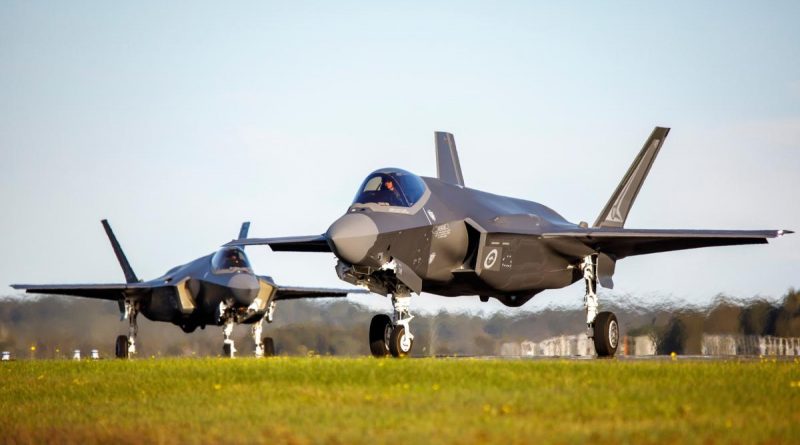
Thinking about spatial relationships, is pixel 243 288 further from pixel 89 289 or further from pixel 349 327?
pixel 89 289

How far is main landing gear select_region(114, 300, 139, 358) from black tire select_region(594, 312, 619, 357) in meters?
20.8

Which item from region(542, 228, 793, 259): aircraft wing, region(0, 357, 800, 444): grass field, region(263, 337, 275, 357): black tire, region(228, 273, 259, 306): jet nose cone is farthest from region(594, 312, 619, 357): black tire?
region(263, 337, 275, 357): black tire

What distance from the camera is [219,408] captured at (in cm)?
1422

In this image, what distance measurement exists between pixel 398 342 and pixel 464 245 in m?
2.81

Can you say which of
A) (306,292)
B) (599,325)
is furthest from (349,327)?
(599,325)

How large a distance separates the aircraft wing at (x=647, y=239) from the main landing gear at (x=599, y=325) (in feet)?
2.69

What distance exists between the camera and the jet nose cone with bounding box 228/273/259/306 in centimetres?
3784

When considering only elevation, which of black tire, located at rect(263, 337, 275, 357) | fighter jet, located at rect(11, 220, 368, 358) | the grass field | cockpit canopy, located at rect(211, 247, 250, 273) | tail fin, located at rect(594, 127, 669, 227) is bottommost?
the grass field

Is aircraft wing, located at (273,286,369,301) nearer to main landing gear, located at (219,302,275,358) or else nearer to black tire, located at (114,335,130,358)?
main landing gear, located at (219,302,275,358)

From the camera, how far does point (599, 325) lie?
24.7 metres

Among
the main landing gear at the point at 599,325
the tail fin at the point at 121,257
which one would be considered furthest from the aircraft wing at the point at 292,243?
the tail fin at the point at 121,257

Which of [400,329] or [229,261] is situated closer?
[400,329]

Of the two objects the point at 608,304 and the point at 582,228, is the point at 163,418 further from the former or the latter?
the point at 608,304

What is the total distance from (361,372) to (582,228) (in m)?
10.5
